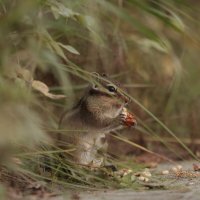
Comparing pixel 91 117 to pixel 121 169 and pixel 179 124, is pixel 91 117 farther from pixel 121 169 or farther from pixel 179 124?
pixel 179 124

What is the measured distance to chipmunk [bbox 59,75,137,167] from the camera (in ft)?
14.5

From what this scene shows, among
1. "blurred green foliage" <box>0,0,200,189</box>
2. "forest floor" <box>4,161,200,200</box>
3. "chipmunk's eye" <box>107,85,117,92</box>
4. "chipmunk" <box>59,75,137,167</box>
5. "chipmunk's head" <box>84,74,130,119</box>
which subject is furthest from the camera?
"chipmunk's head" <box>84,74,130,119</box>

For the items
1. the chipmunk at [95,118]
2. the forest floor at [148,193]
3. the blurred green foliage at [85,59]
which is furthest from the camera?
the chipmunk at [95,118]

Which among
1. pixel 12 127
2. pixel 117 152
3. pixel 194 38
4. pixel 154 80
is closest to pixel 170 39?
pixel 154 80

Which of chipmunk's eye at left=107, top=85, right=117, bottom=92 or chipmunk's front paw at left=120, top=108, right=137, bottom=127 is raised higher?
chipmunk's eye at left=107, top=85, right=117, bottom=92

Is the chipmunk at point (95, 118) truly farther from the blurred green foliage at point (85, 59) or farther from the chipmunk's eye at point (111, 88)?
the blurred green foliage at point (85, 59)

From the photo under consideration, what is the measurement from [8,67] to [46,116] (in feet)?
4.55

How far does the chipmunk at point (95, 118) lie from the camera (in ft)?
14.5

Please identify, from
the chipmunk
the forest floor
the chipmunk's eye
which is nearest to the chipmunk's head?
the chipmunk

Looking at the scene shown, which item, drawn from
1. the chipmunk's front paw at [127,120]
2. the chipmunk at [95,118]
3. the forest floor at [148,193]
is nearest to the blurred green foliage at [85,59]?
the chipmunk at [95,118]

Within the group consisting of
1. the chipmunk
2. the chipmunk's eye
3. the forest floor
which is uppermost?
the chipmunk's eye

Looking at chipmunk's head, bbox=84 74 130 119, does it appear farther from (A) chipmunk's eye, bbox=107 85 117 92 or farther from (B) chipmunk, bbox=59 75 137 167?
(A) chipmunk's eye, bbox=107 85 117 92

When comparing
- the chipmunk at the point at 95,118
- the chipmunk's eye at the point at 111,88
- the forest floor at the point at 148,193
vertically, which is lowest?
the chipmunk at the point at 95,118

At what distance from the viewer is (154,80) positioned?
22.3 feet
